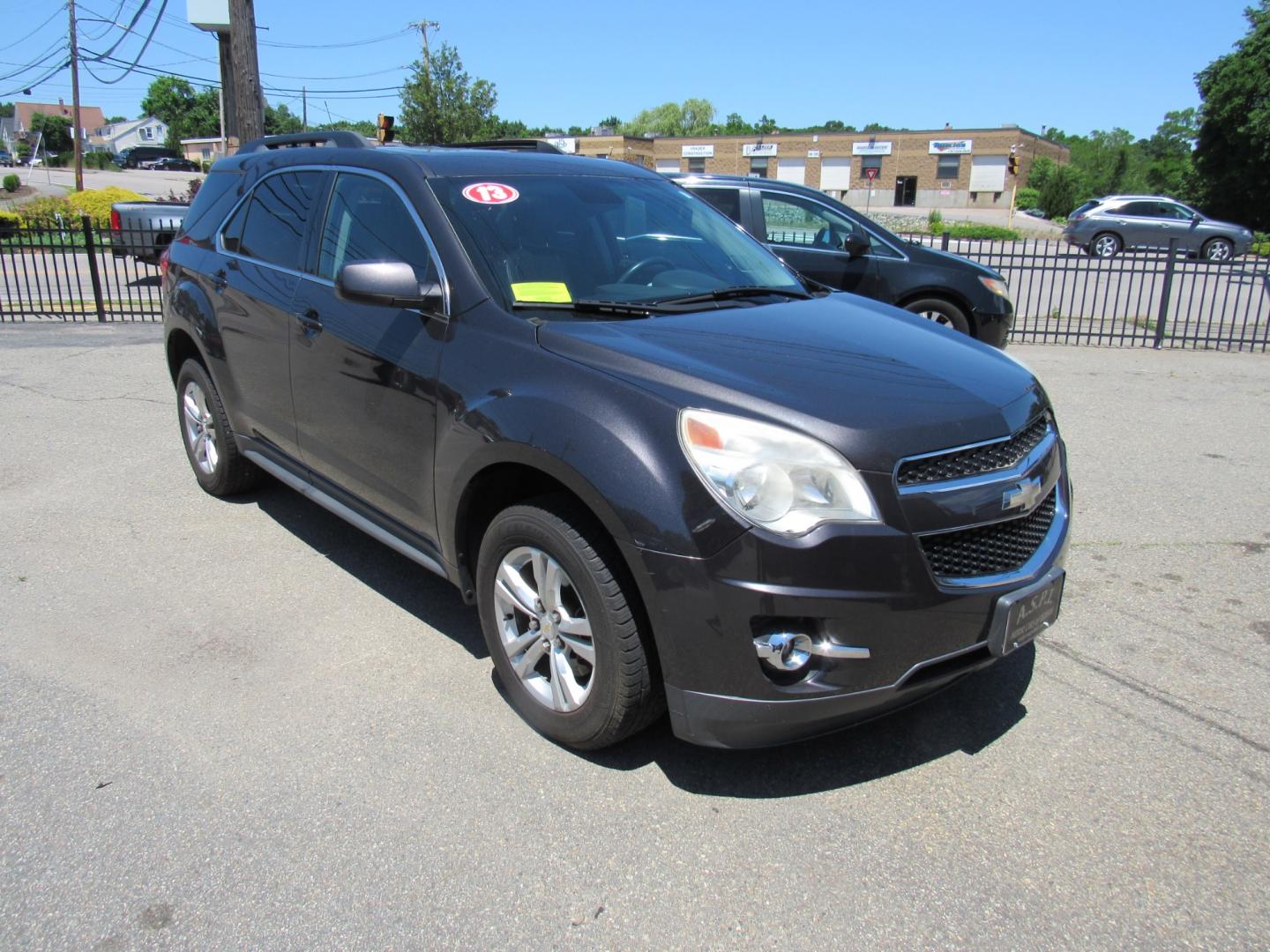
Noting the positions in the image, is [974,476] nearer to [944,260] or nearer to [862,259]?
[862,259]

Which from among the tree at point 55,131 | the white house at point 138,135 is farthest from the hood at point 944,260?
the white house at point 138,135

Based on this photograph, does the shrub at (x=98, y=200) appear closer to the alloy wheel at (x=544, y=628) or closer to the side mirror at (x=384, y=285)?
the side mirror at (x=384, y=285)

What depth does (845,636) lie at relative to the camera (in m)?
2.57

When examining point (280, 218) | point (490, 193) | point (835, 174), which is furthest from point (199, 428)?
point (835, 174)

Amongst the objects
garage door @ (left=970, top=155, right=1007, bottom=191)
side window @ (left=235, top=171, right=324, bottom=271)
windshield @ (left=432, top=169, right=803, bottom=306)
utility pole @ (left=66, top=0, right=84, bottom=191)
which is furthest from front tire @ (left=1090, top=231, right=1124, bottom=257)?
garage door @ (left=970, top=155, right=1007, bottom=191)

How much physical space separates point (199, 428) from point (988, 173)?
273 feet

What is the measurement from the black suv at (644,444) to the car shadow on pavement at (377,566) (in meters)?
0.50

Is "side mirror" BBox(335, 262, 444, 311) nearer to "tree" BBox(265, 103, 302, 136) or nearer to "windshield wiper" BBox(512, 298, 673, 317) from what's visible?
"windshield wiper" BBox(512, 298, 673, 317)

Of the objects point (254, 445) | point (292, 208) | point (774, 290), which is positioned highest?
point (292, 208)

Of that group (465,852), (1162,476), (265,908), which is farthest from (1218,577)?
(265,908)

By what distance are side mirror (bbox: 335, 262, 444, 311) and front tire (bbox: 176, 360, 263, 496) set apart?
2112 mm

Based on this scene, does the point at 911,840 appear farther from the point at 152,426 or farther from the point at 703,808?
the point at 152,426

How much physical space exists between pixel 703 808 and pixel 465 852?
71 centimetres

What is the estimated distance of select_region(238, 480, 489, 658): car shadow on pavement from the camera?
408 centimetres
